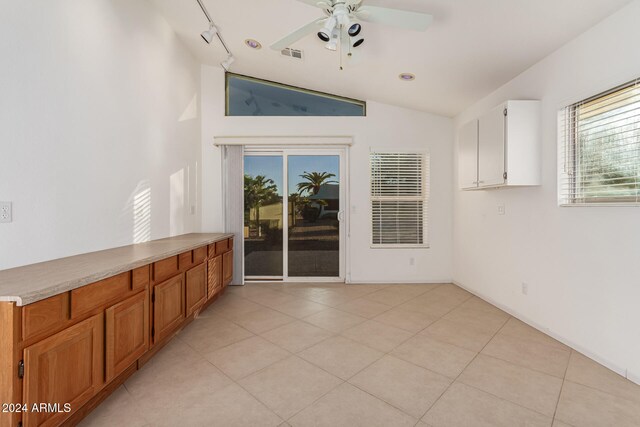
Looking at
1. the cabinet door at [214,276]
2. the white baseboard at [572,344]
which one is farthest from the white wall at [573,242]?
the cabinet door at [214,276]

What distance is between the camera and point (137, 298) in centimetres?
210

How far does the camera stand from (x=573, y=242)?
256cm

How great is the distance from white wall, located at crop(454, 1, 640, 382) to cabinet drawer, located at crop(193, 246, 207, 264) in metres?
3.58

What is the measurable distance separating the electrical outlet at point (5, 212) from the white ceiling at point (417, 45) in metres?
2.54

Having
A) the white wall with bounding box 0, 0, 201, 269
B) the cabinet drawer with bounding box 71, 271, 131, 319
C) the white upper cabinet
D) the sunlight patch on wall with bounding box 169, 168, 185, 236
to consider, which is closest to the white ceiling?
the white upper cabinet

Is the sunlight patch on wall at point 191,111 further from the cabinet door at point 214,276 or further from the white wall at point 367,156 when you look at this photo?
the cabinet door at point 214,276

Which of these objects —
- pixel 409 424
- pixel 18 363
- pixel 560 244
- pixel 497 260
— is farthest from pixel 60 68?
pixel 497 260

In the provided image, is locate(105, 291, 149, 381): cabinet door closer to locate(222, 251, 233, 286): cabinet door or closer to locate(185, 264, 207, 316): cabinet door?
locate(185, 264, 207, 316): cabinet door

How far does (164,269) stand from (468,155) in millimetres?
3639

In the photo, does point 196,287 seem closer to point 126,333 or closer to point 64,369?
point 126,333

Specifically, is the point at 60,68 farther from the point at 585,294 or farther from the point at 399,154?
the point at 585,294

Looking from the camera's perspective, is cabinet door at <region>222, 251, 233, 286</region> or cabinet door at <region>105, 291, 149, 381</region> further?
cabinet door at <region>222, 251, 233, 286</region>

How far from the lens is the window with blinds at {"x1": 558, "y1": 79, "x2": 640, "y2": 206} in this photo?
6.94 feet

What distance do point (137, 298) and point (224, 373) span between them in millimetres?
860
